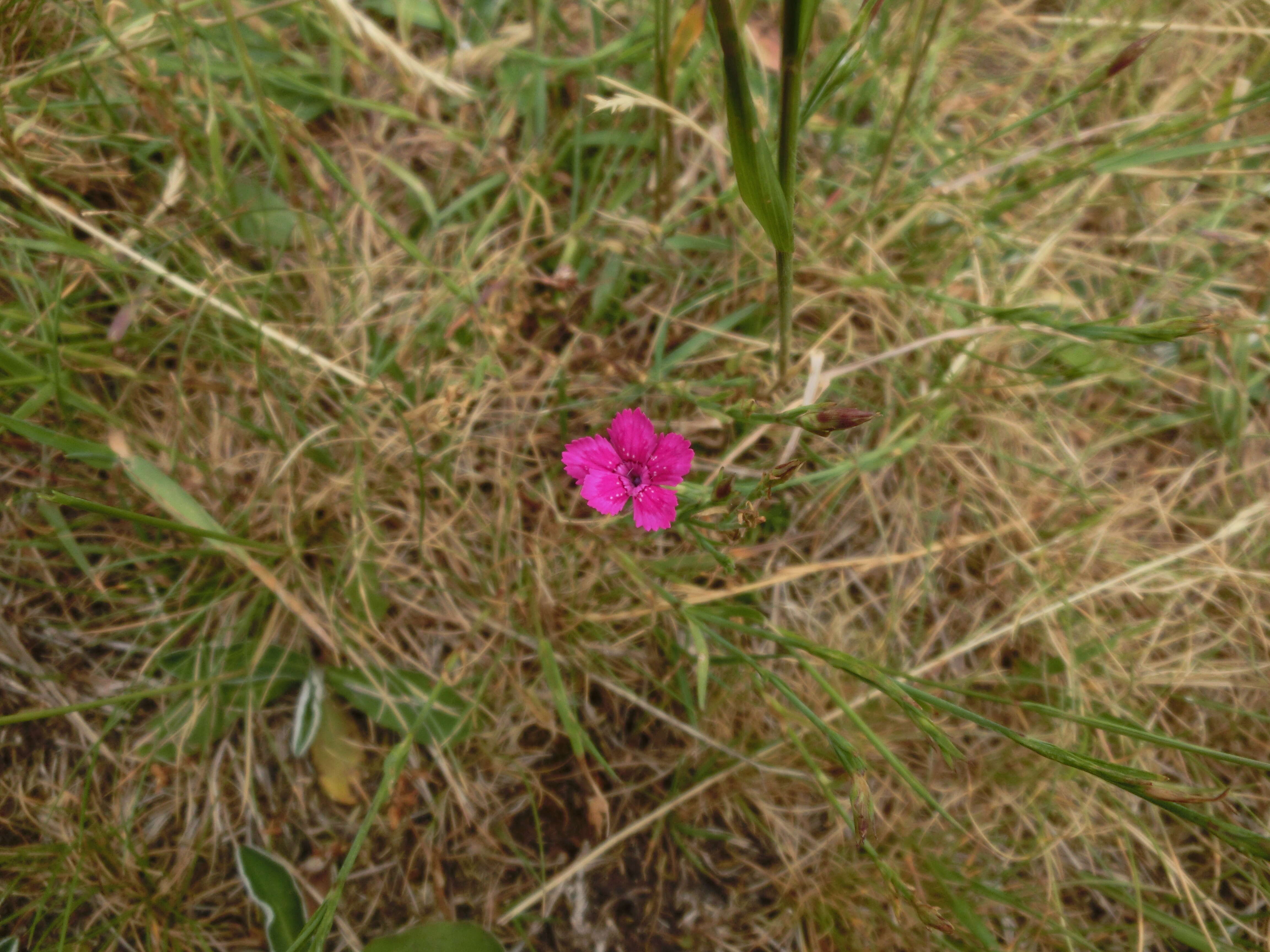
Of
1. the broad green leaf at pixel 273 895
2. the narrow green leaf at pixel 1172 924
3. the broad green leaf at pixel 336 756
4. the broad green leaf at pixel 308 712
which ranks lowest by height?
the narrow green leaf at pixel 1172 924

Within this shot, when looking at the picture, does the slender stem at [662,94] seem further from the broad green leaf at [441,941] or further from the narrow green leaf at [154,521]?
the broad green leaf at [441,941]

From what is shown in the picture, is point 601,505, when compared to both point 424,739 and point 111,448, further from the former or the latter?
point 111,448

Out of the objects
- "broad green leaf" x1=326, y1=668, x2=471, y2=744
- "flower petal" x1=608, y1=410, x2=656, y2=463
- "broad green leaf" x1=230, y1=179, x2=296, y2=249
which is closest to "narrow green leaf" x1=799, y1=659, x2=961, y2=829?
"flower petal" x1=608, y1=410, x2=656, y2=463

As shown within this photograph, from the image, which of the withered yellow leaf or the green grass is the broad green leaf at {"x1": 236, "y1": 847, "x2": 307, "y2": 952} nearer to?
the green grass

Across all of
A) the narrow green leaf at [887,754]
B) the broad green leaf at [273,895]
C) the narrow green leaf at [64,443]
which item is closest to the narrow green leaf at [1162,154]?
the narrow green leaf at [887,754]

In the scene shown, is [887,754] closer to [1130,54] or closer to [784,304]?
[784,304]

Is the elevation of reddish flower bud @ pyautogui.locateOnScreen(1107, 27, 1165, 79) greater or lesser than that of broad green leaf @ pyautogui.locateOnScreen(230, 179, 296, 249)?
greater
